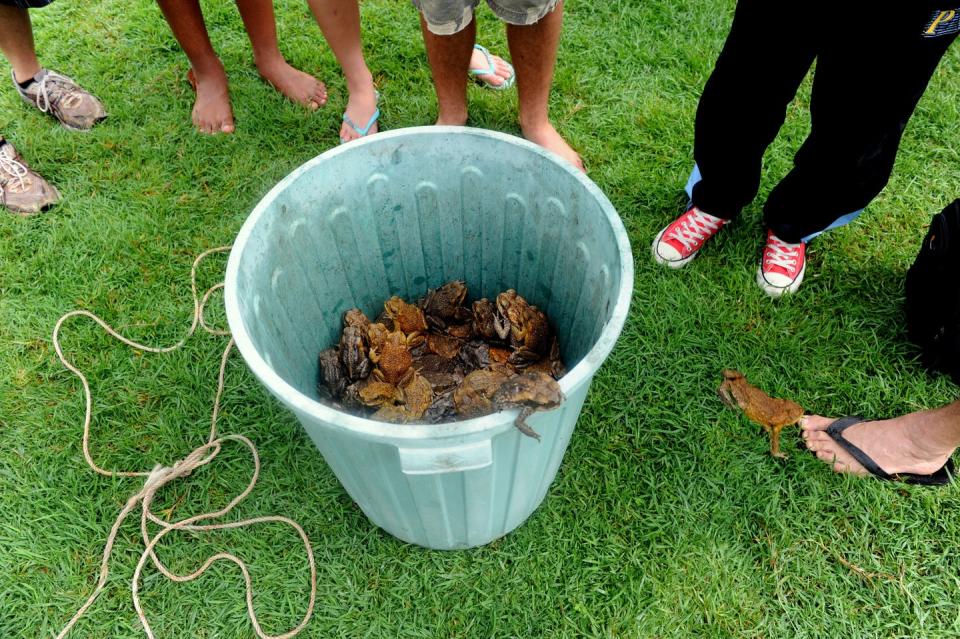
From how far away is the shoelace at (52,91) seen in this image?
2.69 metres

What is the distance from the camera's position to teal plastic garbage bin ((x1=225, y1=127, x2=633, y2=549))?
1.14m

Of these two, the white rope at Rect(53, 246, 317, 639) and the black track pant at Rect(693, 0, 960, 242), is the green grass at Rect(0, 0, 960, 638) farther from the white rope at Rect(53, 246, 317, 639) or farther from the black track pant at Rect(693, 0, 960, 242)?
the black track pant at Rect(693, 0, 960, 242)

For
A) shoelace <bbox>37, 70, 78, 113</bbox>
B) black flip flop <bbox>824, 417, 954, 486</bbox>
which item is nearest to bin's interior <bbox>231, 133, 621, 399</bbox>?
black flip flop <bbox>824, 417, 954, 486</bbox>

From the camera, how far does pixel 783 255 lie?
2203 millimetres

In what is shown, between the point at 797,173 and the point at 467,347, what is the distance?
123 centimetres

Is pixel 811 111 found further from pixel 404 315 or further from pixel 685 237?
pixel 404 315

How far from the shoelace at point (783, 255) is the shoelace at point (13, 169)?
2.94m

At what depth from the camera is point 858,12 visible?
4.88ft

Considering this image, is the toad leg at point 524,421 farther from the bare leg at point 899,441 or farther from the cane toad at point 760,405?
the bare leg at point 899,441

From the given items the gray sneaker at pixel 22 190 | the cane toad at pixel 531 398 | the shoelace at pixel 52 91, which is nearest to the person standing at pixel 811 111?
the cane toad at pixel 531 398

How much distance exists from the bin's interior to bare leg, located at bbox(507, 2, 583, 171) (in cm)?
69

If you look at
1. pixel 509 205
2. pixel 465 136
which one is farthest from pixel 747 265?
pixel 465 136

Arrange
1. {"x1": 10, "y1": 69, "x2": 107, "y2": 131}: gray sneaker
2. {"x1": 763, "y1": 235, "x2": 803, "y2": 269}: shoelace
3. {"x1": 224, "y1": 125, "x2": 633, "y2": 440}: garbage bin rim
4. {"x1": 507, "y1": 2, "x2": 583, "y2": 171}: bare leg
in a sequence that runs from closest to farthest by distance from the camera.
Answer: {"x1": 224, "y1": 125, "x2": 633, "y2": 440}: garbage bin rim → {"x1": 507, "y1": 2, "x2": 583, "y2": 171}: bare leg → {"x1": 763, "y1": 235, "x2": 803, "y2": 269}: shoelace → {"x1": 10, "y1": 69, "x2": 107, "y2": 131}: gray sneaker

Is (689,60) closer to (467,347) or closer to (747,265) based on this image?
(747,265)
